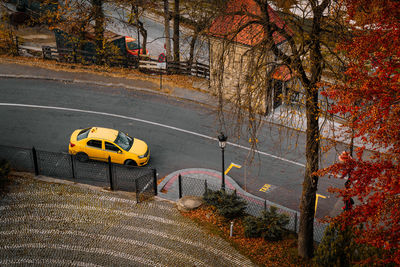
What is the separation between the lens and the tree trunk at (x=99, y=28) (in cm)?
3194

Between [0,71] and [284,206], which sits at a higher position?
[0,71]

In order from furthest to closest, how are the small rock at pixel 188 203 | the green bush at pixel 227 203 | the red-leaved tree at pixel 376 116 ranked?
the small rock at pixel 188 203
the green bush at pixel 227 203
the red-leaved tree at pixel 376 116

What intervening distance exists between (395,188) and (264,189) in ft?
33.7

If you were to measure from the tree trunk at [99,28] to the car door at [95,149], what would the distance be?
43.5 ft

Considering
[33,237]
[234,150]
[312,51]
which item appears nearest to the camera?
[312,51]

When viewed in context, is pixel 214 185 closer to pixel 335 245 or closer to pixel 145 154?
pixel 145 154

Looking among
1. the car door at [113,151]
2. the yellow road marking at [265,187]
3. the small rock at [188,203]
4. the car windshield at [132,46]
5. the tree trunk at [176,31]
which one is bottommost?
the yellow road marking at [265,187]

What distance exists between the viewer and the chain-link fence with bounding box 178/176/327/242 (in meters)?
18.5

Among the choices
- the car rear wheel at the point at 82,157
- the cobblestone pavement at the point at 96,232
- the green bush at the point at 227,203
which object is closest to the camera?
the cobblestone pavement at the point at 96,232

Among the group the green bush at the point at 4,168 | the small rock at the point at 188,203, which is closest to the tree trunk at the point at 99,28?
the green bush at the point at 4,168

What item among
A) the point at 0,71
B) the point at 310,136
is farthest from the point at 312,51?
the point at 0,71

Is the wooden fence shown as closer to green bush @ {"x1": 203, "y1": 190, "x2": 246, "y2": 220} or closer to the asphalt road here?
the asphalt road

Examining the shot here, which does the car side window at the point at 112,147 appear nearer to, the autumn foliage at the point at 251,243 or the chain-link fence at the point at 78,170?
the chain-link fence at the point at 78,170

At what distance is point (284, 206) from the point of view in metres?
20.4
